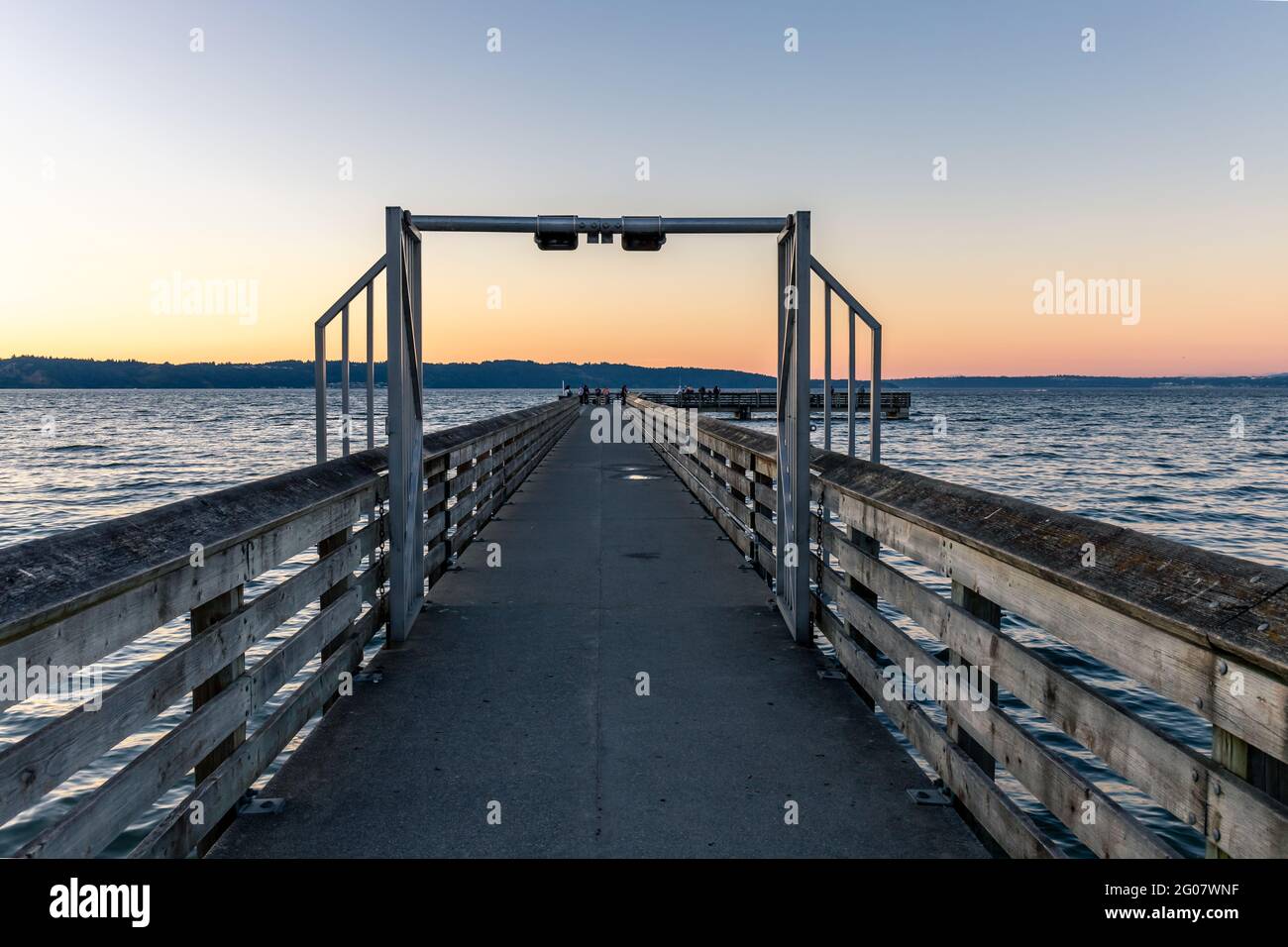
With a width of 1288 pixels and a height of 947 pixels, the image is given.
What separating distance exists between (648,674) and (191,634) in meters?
2.83

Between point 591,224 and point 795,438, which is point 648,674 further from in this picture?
point 591,224

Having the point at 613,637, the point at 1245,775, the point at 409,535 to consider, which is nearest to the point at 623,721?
the point at 613,637

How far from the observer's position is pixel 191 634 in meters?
3.73

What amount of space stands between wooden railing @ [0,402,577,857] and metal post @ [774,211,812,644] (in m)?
2.89

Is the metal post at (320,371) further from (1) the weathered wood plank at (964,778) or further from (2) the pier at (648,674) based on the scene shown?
(1) the weathered wood plank at (964,778)

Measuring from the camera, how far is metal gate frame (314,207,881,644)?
6.37 meters

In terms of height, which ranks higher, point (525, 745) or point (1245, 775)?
point (1245, 775)

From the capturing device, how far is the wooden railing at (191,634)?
8.34ft

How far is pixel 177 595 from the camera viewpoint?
10.8ft

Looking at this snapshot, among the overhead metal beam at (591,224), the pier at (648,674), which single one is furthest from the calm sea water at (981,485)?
the overhead metal beam at (591,224)

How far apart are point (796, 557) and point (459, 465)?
15.6ft

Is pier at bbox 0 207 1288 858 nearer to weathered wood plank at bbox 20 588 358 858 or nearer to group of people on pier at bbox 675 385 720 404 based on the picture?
weathered wood plank at bbox 20 588 358 858
